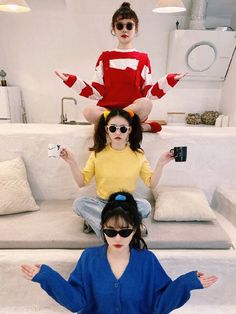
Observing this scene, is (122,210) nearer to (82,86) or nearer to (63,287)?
(63,287)

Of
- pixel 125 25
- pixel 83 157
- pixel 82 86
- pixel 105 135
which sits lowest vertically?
pixel 83 157

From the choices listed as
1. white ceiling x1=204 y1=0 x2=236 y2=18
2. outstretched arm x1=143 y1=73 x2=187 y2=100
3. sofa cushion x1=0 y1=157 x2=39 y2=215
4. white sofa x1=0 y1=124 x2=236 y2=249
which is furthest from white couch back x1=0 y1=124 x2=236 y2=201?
Answer: white ceiling x1=204 y1=0 x2=236 y2=18

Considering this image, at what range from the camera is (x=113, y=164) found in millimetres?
1396

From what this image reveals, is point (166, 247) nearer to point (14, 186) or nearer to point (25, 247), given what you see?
point (25, 247)

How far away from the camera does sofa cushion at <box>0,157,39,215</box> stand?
4.95 ft

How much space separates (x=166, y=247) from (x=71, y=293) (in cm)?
56

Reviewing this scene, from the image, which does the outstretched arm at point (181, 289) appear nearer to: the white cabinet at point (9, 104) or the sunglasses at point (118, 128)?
the sunglasses at point (118, 128)

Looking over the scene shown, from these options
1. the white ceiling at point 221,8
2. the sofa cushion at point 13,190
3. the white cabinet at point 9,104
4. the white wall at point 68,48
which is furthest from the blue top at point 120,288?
the white ceiling at point 221,8

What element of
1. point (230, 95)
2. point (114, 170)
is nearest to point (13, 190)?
point (114, 170)

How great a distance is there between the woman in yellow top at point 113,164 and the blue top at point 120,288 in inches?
12.4

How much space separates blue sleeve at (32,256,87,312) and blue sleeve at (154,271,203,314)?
28 cm

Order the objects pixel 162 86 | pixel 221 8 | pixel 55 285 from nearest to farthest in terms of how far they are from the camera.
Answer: pixel 55 285, pixel 162 86, pixel 221 8

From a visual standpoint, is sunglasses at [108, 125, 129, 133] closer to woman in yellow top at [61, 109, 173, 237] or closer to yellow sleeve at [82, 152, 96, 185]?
woman in yellow top at [61, 109, 173, 237]

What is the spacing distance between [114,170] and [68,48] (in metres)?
2.72
